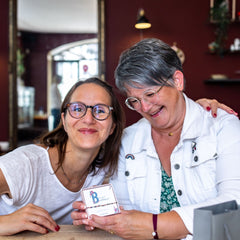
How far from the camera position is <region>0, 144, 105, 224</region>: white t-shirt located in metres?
1.43

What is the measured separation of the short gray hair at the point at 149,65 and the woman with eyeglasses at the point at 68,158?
19 cm

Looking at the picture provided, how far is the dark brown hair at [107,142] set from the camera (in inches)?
66.6

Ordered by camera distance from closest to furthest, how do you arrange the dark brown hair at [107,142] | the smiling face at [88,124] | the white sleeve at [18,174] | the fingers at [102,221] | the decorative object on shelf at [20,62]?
the fingers at [102,221] → the white sleeve at [18,174] → the smiling face at [88,124] → the dark brown hair at [107,142] → the decorative object on shelf at [20,62]

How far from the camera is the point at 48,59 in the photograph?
4.88m

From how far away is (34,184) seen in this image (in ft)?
4.96

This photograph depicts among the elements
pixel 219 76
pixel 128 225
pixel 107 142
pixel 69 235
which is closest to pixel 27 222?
pixel 69 235

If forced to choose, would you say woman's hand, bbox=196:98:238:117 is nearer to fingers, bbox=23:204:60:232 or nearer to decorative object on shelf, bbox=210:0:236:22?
fingers, bbox=23:204:60:232

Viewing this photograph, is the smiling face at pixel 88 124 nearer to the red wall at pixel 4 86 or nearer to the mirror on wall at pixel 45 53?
the mirror on wall at pixel 45 53

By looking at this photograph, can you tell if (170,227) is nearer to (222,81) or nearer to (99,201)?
(99,201)

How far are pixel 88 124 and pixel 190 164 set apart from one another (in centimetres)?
51

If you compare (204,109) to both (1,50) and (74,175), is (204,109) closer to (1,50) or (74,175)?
(74,175)

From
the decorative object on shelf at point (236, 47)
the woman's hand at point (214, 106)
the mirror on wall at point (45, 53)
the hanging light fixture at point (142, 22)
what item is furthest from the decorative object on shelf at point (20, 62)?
→ the woman's hand at point (214, 106)

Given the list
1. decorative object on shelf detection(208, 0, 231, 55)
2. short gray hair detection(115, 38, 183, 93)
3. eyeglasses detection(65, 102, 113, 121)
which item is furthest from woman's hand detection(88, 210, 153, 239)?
decorative object on shelf detection(208, 0, 231, 55)

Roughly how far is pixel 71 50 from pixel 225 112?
359 cm
